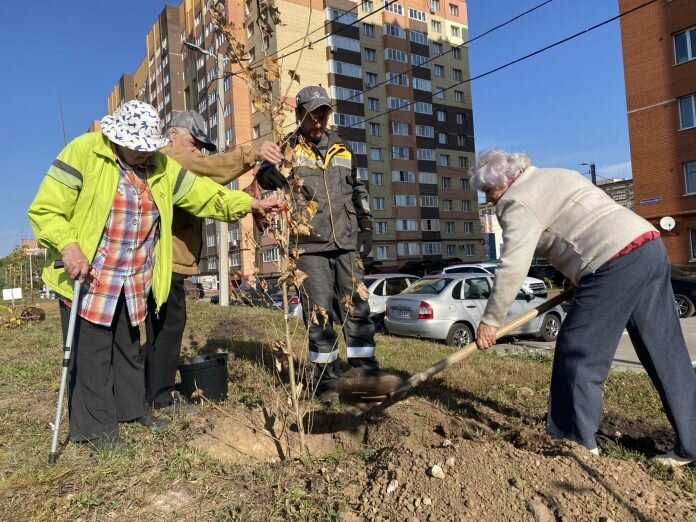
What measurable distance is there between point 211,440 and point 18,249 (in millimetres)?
16224

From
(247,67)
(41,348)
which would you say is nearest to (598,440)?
(247,67)

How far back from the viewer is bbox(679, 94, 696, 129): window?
2181 cm

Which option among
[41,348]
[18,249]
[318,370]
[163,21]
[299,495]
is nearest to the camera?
[299,495]

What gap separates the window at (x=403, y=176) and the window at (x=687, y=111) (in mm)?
26396

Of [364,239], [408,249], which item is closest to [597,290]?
[364,239]

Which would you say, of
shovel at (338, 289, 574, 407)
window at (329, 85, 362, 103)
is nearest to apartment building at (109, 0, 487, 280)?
window at (329, 85, 362, 103)

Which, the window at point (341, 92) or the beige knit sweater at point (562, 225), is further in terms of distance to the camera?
the window at point (341, 92)

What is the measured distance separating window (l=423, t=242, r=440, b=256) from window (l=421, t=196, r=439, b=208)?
360 centimetres

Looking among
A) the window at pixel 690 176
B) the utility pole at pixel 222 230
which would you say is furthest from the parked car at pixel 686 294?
the window at pixel 690 176

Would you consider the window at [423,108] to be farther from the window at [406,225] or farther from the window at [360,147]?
the window at [406,225]

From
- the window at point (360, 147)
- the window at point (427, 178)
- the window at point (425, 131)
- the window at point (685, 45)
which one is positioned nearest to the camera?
the window at point (685, 45)

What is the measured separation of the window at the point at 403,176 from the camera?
4666cm

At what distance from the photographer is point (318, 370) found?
12.3ft

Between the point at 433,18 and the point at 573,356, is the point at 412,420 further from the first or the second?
the point at 433,18
